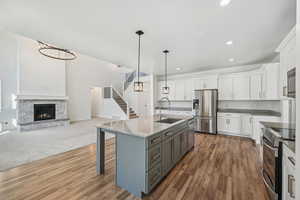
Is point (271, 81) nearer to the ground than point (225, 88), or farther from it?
farther from it

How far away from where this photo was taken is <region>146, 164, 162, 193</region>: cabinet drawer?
69.7 inches

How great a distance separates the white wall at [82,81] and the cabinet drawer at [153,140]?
7.18 metres

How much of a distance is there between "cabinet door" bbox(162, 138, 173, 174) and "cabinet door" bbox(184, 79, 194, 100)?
4.06m

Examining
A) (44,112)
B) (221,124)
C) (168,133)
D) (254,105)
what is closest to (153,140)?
(168,133)

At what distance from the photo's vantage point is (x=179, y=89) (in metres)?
6.32

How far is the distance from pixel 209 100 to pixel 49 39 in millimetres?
5515

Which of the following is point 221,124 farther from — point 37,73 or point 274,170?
point 37,73

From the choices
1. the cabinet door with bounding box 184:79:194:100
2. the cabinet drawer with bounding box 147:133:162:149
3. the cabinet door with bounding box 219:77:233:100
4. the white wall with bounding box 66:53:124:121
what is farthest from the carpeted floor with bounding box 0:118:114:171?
the cabinet door with bounding box 219:77:233:100

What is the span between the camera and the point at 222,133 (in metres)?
5.04

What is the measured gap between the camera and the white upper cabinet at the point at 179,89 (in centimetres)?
620

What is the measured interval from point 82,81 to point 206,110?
291 inches

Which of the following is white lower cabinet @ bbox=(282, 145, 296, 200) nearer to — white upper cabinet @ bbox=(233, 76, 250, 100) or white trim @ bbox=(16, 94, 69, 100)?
white upper cabinet @ bbox=(233, 76, 250, 100)

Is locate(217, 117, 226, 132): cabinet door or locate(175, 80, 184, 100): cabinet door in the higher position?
locate(175, 80, 184, 100): cabinet door

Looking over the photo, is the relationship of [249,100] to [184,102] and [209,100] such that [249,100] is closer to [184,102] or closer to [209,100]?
[209,100]
